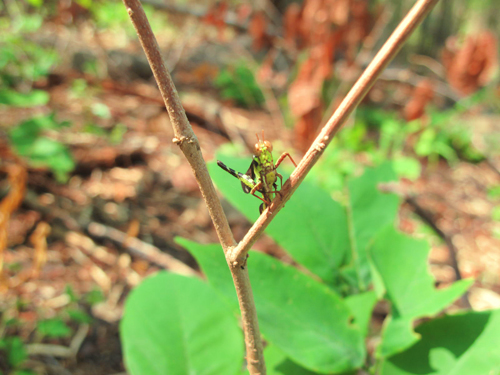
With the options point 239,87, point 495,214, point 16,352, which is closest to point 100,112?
point 16,352

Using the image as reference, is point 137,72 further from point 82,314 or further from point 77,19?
point 82,314

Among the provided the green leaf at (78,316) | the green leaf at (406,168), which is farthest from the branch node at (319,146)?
the green leaf at (406,168)

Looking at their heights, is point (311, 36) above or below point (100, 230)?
above

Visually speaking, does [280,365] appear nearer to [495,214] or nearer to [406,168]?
[406,168]

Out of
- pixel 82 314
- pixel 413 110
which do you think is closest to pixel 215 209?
pixel 82 314

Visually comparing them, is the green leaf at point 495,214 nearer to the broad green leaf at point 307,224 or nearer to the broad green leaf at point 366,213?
the broad green leaf at point 366,213

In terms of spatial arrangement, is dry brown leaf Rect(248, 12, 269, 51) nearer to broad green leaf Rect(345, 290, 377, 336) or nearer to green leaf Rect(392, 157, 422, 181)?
green leaf Rect(392, 157, 422, 181)
